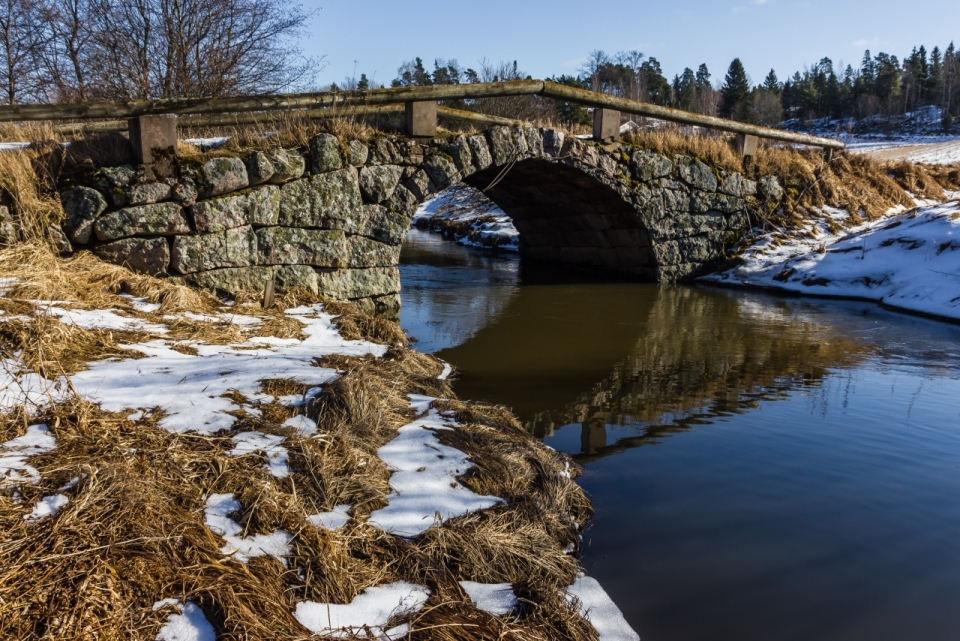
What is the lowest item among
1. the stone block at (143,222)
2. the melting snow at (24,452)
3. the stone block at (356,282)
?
the melting snow at (24,452)

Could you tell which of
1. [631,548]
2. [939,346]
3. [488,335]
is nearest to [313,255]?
[488,335]

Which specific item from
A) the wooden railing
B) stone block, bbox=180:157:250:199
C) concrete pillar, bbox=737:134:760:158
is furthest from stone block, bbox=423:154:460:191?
concrete pillar, bbox=737:134:760:158

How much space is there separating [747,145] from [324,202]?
29.8 ft

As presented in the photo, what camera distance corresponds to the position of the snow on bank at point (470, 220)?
755 inches

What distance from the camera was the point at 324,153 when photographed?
25.0 feet

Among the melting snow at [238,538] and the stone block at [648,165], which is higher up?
the stone block at [648,165]

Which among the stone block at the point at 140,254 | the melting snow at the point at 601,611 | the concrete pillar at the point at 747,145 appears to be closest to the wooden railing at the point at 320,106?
the stone block at the point at 140,254

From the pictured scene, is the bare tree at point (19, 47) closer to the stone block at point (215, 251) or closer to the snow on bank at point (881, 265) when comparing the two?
the stone block at point (215, 251)

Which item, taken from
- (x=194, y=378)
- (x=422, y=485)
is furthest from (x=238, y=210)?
(x=422, y=485)

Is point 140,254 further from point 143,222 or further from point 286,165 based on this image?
point 286,165

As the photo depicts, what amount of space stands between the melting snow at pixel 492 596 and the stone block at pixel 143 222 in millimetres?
5533

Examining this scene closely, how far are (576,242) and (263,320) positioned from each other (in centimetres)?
929

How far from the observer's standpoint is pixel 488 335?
26.1 feet

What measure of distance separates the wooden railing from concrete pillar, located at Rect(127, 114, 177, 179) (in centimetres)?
9
